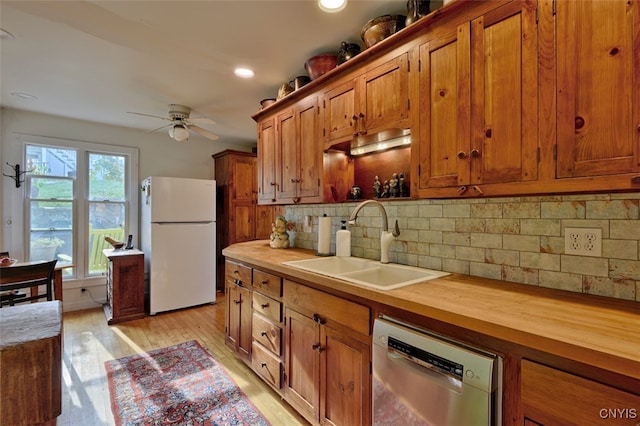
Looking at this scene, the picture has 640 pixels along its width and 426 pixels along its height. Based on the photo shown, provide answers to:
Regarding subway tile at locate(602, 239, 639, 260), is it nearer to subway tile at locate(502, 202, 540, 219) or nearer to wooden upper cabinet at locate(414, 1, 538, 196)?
subway tile at locate(502, 202, 540, 219)

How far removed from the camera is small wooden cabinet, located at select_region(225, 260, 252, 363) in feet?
7.68

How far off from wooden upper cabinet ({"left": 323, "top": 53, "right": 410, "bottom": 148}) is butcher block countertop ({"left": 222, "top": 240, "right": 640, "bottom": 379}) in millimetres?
930

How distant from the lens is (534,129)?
116cm

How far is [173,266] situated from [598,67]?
429cm

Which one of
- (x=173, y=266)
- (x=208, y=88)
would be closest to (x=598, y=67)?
(x=208, y=88)

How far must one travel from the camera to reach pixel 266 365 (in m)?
2.11

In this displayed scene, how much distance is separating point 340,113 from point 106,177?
397 cm

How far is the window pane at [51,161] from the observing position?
147 inches

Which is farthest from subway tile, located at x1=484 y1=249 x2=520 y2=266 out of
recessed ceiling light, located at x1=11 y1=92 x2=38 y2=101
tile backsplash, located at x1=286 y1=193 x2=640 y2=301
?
recessed ceiling light, located at x1=11 y1=92 x2=38 y2=101

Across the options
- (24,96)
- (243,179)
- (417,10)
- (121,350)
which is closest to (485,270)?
(417,10)

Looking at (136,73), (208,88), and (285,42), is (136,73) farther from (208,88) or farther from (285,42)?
(285,42)

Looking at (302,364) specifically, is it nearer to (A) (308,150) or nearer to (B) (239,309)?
(B) (239,309)

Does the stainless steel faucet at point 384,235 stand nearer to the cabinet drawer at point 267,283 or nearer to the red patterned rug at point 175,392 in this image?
the cabinet drawer at point 267,283

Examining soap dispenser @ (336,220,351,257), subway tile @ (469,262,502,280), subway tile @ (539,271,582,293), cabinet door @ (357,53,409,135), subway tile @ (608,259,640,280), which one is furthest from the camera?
soap dispenser @ (336,220,351,257)
